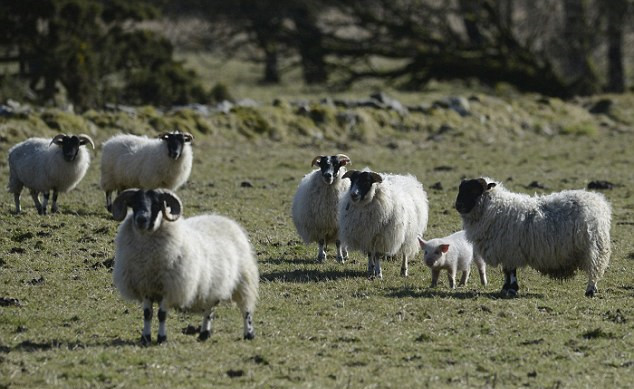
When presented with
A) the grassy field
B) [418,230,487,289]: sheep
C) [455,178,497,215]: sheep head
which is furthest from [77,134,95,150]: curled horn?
[455,178,497,215]: sheep head

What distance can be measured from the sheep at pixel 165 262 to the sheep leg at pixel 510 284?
12.7ft

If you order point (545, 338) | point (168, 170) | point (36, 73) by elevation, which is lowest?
point (545, 338)

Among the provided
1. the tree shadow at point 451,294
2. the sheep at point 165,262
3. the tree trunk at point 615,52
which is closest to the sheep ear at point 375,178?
the tree shadow at point 451,294

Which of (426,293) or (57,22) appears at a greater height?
(57,22)

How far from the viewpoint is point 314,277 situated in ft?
44.2

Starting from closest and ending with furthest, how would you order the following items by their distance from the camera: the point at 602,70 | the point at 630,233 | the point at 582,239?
the point at 582,239 → the point at 630,233 → the point at 602,70

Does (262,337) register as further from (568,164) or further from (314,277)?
(568,164)

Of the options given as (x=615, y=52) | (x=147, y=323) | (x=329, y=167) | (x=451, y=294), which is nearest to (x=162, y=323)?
(x=147, y=323)

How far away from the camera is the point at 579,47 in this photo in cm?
4256

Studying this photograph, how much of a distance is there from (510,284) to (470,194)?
1.28 metres

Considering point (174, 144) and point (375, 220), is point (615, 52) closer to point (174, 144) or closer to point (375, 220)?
point (174, 144)

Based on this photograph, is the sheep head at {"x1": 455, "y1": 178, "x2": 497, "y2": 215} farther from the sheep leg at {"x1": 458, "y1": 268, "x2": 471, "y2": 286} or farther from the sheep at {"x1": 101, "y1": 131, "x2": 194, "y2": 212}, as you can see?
the sheep at {"x1": 101, "y1": 131, "x2": 194, "y2": 212}

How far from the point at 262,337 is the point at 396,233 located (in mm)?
4236

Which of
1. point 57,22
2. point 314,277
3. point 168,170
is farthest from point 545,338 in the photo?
point 57,22
